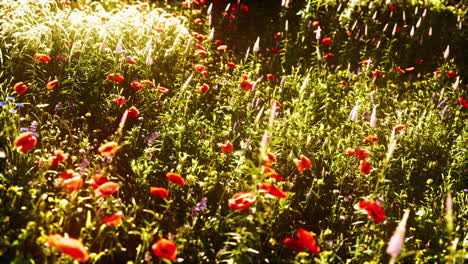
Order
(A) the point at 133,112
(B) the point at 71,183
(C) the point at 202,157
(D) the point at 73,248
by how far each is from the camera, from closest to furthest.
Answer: (D) the point at 73,248 < (B) the point at 71,183 < (A) the point at 133,112 < (C) the point at 202,157

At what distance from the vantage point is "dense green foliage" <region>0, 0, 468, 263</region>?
1.91m

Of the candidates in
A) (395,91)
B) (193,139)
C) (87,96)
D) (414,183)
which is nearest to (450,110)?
(395,91)

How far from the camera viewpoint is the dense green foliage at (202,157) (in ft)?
6.26

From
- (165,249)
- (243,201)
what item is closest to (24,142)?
(165,249)

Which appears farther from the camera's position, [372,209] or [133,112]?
[133,112]

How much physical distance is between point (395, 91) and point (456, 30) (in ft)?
9.74

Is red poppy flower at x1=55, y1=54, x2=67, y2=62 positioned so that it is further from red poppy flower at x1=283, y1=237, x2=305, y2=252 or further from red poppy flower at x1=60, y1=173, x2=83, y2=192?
red poppy flower at x1=283, y1=237, x2=305, y2=252

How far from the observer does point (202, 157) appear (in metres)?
2.63

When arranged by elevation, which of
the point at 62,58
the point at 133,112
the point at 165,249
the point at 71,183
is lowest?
the point at 165,249

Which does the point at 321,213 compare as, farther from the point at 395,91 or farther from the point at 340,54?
the point at 340,54

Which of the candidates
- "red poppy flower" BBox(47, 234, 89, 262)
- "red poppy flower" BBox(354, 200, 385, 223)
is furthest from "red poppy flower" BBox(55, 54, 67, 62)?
"red poppy flower" BBox(354, 200, 385, 223)

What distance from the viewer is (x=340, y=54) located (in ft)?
16.8

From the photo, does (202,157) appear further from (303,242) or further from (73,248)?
(73,248)

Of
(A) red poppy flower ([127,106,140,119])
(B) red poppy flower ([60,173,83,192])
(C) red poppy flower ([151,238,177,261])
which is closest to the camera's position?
(C) red poppy flower ([151,238,177,261])
